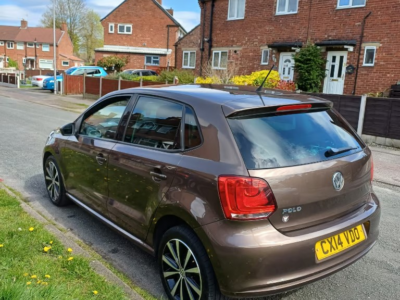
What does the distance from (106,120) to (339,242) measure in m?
2.64

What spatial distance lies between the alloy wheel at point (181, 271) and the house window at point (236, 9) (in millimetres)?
20449

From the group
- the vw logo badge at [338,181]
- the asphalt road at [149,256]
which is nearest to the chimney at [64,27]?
the asphalt road at [149,256]

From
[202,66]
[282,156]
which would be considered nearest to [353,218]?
[282,156]

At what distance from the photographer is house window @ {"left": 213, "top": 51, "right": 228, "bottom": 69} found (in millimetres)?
22703

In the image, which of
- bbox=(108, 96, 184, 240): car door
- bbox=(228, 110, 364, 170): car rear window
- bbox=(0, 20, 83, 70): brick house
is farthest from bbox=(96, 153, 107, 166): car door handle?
bbox=(0, 20, 83, 70): brick house

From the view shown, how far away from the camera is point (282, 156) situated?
261cm

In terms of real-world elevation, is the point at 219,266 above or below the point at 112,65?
below

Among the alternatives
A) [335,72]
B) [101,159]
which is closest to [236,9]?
[335,72]

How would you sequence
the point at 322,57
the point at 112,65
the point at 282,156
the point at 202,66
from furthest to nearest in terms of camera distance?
the point at 112,65, the point at 202,66, the point at 322,57, the point at 282,156

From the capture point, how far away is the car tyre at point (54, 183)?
4.78 metres

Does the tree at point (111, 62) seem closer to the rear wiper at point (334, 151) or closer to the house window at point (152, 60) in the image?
the house window at point (152, 60)

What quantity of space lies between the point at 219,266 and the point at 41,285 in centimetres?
131

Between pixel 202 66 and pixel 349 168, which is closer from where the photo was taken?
pixel 349 168

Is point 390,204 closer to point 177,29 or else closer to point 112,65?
point 112,65
